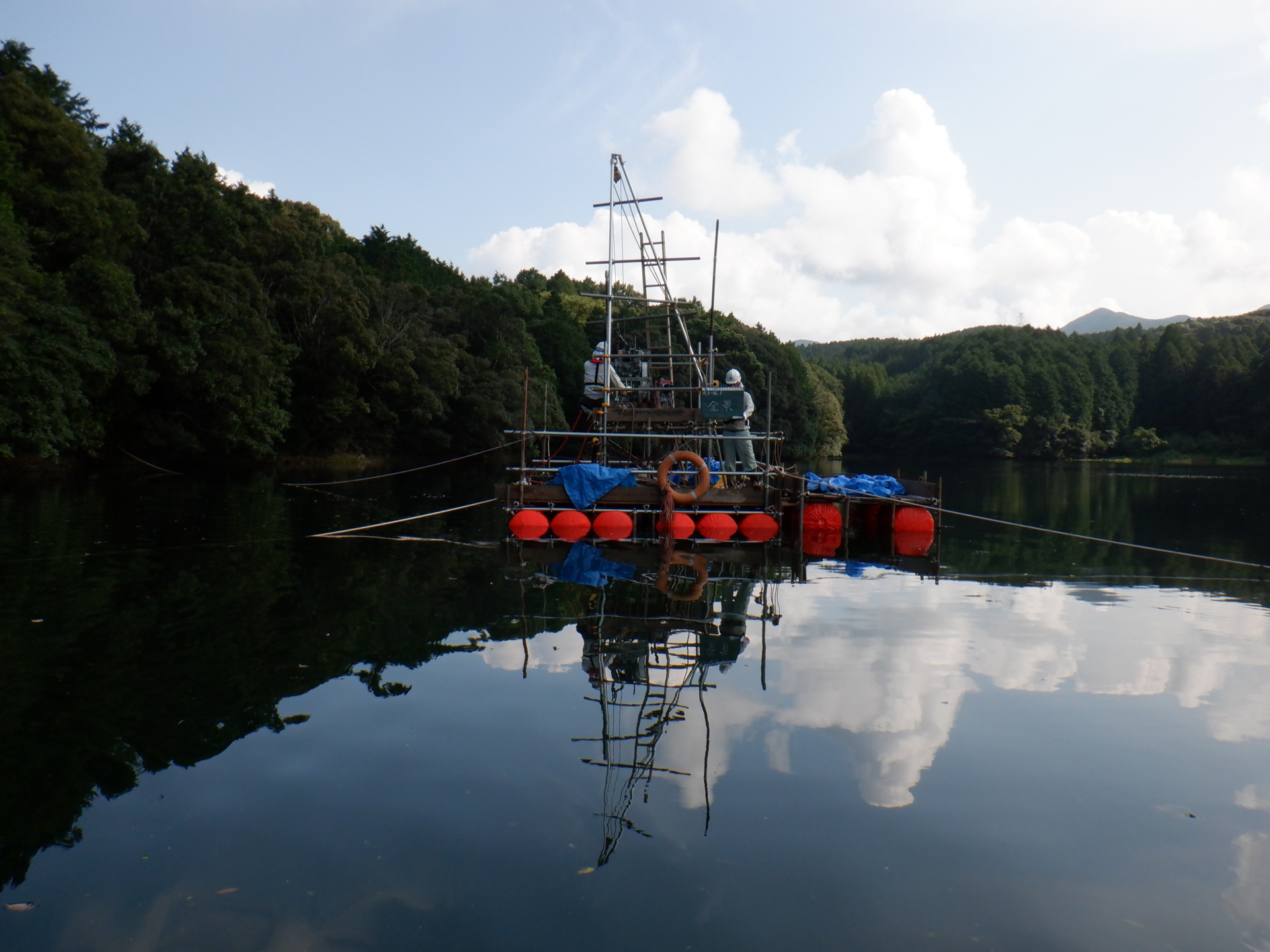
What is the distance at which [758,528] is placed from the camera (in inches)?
724

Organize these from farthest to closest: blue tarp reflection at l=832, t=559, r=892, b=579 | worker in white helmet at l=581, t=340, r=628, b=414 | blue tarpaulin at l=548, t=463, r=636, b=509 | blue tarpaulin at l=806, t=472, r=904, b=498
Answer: worker in white helmet at l=581, t=340, r=628, b=414 < blue tarpaulin at l=806, t=472, r=904, b=498 < blue tarpaulin at l=548, t=463, r=636, b=509 < blue tarp reflection at l=832, t=559, r=892, b=579

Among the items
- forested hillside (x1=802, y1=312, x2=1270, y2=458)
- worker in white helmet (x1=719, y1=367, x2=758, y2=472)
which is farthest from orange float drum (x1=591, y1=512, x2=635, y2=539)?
forested hillside (x1=802, y1=312, x2=1270, y2=458)

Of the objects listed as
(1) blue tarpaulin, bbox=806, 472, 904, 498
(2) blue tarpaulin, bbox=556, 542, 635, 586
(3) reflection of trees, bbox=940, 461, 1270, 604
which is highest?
(1) blue tarpaulin, bbox=806, 472, 904, 498

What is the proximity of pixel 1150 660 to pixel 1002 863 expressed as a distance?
536 centimetres

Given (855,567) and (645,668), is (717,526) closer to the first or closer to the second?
(855,567)

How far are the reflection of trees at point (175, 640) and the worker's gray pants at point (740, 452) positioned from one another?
24.0 feet

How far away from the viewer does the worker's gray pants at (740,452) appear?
21.0 m

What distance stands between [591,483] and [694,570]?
432cm

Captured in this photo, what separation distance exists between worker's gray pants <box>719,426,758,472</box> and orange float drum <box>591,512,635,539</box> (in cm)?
379

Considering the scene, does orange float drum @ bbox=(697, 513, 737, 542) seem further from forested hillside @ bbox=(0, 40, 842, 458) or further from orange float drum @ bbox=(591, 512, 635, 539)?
forested hillside @ bbox=(0, 40, 842, 458)

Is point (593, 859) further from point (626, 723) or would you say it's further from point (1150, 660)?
point (1150, 660)

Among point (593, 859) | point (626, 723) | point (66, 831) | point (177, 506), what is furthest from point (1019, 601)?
point (177, 506)

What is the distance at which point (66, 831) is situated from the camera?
4953mm

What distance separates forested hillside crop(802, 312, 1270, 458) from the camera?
279ft
